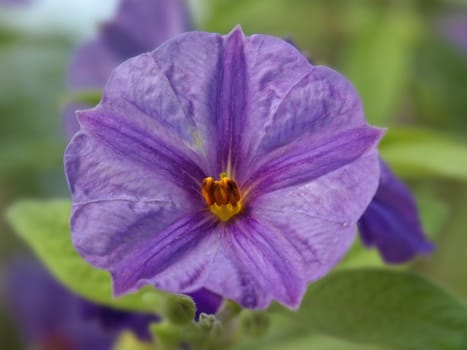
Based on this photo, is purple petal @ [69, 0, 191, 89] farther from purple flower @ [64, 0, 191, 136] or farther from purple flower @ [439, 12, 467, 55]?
purple flower @ [439, 12, 467, 55]

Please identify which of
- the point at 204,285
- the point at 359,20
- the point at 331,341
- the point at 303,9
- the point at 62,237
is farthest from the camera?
the point at 303,9

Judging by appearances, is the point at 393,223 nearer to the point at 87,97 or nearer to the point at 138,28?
the point at 87,97

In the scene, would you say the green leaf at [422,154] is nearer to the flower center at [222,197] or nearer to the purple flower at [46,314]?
the flower center at [222,197]

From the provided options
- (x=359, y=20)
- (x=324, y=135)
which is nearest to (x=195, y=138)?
(x=324, y=135)

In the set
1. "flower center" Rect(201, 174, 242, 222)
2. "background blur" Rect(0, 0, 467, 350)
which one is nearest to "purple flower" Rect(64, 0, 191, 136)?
"background blur" Rect(0, 0, 467, 350)

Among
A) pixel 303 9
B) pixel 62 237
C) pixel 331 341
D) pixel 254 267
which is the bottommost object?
pixel 331 341

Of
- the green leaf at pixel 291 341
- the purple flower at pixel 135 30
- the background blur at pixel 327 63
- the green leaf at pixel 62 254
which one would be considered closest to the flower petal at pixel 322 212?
the green leaf at pixel 62 254

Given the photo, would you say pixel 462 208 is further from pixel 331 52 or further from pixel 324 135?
pixel 324 135
